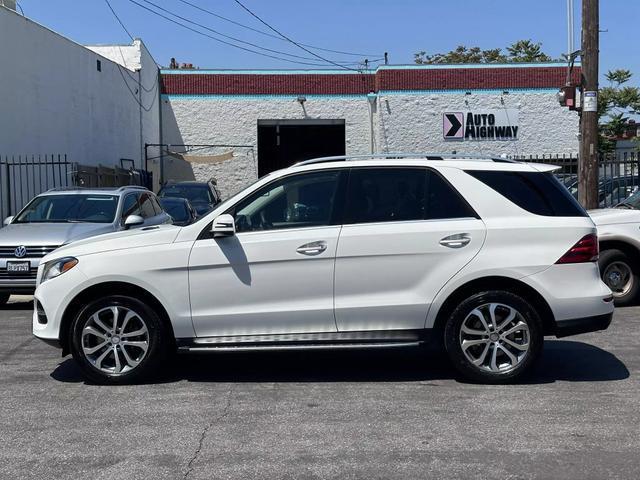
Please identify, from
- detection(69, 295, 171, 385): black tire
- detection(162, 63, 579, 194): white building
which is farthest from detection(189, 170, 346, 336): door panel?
detection(162, 63, 579, 194): white building

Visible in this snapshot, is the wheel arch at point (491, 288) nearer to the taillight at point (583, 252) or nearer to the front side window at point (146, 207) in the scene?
the taillight at point (583, 252)

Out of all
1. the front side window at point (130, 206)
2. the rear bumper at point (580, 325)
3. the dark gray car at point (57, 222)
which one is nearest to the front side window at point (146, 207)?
the dark gray car at point (57, 222)

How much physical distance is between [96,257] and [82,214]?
5.78m

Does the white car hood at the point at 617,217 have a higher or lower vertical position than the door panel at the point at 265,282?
higher

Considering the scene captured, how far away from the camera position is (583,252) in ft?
21.7

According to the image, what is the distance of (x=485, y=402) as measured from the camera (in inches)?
245

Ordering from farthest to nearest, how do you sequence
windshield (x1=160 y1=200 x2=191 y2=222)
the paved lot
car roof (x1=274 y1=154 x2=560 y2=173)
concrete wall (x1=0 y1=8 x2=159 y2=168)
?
concrete wall (x1=0 y1=8 x2=159 y2=168), windshield (x1=160 y1=200 x2=191 y2=222), car roof (x1=274 y1=154 x2=560 y2=173), the paved lot

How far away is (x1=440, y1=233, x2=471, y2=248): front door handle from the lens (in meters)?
6.55

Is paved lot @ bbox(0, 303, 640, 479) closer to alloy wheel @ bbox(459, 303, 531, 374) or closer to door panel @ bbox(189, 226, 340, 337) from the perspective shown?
alloy wheel @ bbox(459, 303, 531, 374)

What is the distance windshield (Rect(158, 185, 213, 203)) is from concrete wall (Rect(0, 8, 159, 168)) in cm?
290

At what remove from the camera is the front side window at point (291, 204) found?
669cm

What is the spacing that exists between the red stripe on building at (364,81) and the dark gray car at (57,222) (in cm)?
2066

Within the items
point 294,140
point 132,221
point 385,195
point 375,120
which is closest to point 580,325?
point 385,195

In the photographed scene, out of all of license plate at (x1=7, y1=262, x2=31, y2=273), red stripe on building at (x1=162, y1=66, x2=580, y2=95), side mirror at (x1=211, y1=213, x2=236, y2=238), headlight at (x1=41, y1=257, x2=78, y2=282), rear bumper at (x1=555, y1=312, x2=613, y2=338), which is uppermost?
red stripe on building at (x1=162, y1=66, x2=580, y2=95)
